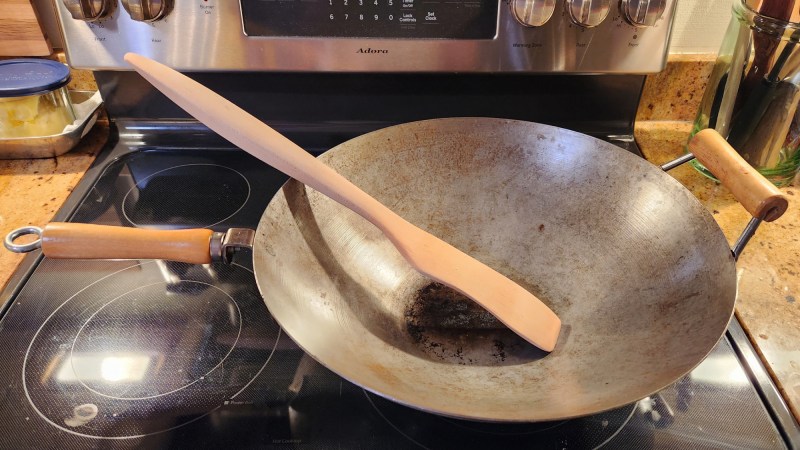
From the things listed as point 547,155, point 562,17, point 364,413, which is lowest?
point 364,413

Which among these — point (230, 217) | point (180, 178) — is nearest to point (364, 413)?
point (230, 217)

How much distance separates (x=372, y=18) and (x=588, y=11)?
0.23m

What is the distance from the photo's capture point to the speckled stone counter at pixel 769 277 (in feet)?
1.55

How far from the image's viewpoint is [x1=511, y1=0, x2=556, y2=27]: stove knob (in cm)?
57

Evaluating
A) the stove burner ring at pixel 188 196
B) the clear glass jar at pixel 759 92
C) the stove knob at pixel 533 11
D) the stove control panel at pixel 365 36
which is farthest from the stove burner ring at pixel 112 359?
the clear glass jar at pixel 759 92

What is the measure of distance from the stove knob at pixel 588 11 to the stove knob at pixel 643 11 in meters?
0.02

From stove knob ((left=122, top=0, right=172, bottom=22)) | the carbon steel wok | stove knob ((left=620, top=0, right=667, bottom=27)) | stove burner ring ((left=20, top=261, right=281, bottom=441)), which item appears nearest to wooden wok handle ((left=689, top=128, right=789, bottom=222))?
the carbon steel wok

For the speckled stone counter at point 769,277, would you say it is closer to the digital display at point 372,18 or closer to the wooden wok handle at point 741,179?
the wooden wok handle at point 741,179

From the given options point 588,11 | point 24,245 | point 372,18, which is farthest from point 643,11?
point 24,245

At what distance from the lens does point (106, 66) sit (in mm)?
646

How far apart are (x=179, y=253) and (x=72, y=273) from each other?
0.18 meters

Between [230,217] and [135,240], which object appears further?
[230,217]

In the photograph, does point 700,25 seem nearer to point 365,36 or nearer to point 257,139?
point 365,36

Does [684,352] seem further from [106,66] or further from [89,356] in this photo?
[106,66]
